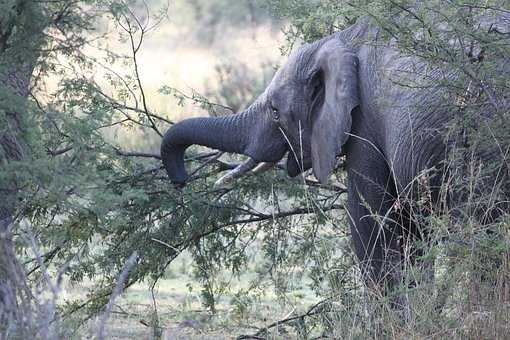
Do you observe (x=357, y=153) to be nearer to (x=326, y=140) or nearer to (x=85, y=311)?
(x=326, y=140)

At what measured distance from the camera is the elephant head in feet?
22.2

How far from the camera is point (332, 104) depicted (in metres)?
6.82

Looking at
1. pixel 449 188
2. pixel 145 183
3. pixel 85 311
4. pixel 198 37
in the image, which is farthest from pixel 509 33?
pixel 198 37

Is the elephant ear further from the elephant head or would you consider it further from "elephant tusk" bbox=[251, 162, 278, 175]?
"elephant tusk" bbox=[251, 162, 278, 175]

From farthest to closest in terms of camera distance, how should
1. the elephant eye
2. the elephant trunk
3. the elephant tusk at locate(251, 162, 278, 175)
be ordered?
1. the elephant tusk at locate(251, 162, 278, 175)
2. the elephant eye
3. the elephant trunk

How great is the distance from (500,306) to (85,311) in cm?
310

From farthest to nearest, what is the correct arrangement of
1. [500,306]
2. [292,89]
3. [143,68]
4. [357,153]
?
[143,68] → [292,89] → [357,153] → [500,306]

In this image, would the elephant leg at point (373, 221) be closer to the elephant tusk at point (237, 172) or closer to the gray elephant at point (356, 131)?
the gray elephant at point (356, 131)

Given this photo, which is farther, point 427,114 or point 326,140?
point 326,140

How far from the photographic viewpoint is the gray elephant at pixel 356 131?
592cm

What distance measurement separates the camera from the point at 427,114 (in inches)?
230

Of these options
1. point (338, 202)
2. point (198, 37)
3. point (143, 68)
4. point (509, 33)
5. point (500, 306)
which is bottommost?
point (500, 306)

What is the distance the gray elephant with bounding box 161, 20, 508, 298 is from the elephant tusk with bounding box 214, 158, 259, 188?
2cm

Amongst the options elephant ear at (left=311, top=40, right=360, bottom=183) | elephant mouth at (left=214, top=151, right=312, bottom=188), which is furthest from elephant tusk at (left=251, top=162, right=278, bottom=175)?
elephant ear at (left=311, top=40, right=360, bottom=183)
